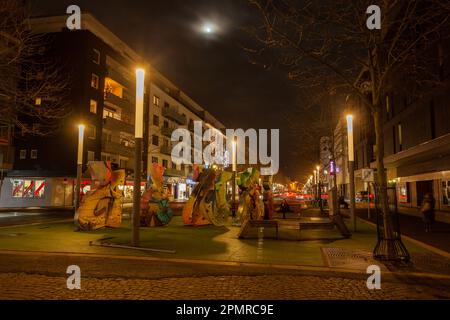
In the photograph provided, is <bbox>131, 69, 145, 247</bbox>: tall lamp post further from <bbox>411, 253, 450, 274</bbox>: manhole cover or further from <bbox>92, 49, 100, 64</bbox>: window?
<bbox>92, 49, 100, 64</bbox>: window

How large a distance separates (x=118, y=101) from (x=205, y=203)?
32.7 meters

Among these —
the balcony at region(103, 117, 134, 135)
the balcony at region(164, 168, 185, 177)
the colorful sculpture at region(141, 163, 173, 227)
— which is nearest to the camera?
the colorful sculpture at region(141, 163, 173, 227)

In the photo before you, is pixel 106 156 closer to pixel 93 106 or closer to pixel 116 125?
pixel 116 125

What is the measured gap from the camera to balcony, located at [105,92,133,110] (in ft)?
150

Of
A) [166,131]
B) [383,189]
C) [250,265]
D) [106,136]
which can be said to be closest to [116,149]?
[106,136]

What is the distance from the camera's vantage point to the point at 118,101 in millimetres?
47625

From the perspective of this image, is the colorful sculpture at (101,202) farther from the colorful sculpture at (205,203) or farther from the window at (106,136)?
the window at (106,136)

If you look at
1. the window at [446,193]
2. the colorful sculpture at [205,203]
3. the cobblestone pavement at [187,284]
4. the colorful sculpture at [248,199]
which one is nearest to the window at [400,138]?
the window at [446,193]

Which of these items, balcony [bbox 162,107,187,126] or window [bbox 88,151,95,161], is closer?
window [bbox 88,151,95,161]

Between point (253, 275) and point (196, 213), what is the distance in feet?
35.0

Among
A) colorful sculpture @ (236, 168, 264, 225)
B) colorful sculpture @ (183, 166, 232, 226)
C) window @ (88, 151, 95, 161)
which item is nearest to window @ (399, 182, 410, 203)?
colorful sculpture @ (236, 168, 264, 225)

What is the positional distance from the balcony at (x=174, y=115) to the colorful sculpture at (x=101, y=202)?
43.2 meters

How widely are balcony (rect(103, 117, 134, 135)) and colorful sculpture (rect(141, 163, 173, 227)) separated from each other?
93.0 feet

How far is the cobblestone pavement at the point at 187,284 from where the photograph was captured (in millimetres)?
6305
